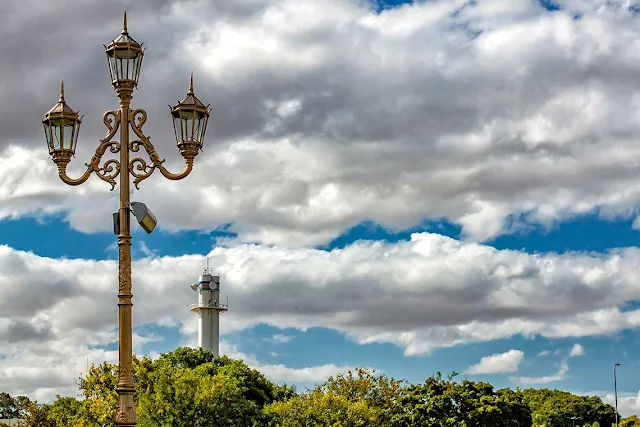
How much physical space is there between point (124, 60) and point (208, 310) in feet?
325

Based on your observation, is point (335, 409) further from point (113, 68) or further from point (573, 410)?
point (573, 410)

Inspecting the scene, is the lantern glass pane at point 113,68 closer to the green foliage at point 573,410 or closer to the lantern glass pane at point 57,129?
the lantern glass pane at point 57,129

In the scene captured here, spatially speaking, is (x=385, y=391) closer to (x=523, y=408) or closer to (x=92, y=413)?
(x=523, y=408)

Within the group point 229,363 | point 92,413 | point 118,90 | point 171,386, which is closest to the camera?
point 118,90

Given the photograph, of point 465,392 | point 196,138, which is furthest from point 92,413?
point 196,138

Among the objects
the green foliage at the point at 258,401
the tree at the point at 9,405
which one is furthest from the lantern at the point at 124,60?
the tree at the point at 9,405

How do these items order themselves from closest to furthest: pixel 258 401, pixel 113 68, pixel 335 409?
pixel 113 68
pixel 335 409
pixel 258 401

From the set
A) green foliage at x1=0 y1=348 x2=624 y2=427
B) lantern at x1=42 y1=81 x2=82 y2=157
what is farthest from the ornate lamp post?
green foliage at x1=0 y1=348 x2=624 y2=427

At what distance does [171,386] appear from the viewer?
41.0 metres

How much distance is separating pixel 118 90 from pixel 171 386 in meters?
27.2

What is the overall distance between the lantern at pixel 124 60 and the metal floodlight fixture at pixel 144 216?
186cm


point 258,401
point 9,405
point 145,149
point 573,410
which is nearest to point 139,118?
point 145,149

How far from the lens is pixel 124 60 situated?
1539 centimetres

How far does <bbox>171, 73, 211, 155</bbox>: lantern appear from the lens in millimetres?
15781
